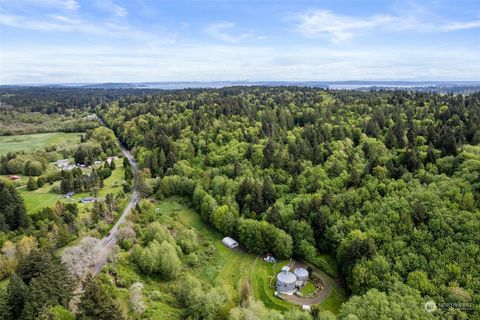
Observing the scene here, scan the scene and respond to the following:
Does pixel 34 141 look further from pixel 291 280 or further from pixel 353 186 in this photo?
pixel 291 280

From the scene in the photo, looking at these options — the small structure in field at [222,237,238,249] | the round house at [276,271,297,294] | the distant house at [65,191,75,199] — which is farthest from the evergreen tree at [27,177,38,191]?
the round house at [276,271,297,294]

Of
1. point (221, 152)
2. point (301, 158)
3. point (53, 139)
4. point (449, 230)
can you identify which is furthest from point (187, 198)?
point (53, 139)

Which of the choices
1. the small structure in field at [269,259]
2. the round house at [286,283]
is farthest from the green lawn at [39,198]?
the round house at [286,283]

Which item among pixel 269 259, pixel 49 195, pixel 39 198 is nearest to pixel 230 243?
pixel 269 259

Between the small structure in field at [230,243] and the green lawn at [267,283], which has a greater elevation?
the small structure in field at [230,243]

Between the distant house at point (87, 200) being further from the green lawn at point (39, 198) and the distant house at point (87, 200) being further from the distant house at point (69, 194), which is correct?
the green lawn at point (39, 198)

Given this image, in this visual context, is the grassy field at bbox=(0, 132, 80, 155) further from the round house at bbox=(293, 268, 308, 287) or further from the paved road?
the round house at bbox=(293, 268, 308, 287)
